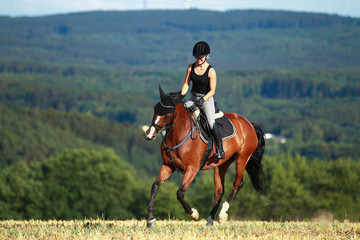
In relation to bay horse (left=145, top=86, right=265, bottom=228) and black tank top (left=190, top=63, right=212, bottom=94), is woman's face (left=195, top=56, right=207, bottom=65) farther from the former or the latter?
bay horse (left=145, top=86, right=265, bottom=228)

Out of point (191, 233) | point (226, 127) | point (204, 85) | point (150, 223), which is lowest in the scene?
point (150, 223)

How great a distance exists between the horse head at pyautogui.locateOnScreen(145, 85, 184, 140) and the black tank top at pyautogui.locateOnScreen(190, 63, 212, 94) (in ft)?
1.96

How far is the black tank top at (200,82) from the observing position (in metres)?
13.1

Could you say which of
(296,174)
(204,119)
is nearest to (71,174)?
(296,174)

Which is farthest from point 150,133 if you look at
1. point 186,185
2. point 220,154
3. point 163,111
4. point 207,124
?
point 220,154

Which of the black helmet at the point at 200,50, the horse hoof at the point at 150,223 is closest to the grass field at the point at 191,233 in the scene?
the horse hoof at the point at 150,223

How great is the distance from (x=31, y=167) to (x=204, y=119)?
7148 cm

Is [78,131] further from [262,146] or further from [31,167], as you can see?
[262,146]

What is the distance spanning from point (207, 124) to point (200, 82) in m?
0.92

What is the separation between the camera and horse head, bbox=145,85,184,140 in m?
12.4

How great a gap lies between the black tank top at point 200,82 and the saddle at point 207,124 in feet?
1.15

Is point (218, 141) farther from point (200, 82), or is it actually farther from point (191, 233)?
point (191, 233)

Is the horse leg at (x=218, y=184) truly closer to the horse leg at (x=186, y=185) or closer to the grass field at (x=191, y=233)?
the horse leg at (x=186, y=185)

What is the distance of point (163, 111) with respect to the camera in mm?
12469
